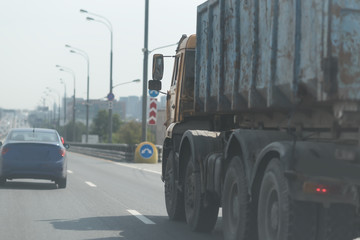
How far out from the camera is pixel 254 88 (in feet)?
27.1

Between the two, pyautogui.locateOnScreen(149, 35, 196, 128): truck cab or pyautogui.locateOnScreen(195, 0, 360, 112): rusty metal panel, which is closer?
pyautogui.locateOnScreen(195, 0, 360, 112): rusty metal panel

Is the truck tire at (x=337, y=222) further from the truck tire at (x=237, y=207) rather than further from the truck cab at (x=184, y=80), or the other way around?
the truck cab at (x=184, y=80)

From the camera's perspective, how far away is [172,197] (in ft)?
38.7

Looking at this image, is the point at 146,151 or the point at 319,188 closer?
the point at 319,188

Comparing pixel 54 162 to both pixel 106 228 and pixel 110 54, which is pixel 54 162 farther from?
pixel 110 54

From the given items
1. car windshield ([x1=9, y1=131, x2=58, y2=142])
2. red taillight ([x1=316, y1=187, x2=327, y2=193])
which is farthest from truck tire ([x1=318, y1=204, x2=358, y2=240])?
car windshield ([x1=9, y1=131, x2=58, y2=142])

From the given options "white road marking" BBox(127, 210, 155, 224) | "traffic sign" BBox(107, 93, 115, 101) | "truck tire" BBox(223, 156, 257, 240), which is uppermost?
"traffic sign" BBox(107, 93, 115, 101)

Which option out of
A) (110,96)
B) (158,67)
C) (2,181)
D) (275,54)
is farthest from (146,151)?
(275,54)

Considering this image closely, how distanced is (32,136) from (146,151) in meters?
17.4

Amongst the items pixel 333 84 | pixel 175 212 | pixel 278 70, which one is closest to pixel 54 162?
pixel 175 212

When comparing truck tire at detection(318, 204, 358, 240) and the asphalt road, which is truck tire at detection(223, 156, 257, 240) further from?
truck tire at detection(318, 204, 358, 240)

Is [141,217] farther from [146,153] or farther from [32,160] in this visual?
[146,153]

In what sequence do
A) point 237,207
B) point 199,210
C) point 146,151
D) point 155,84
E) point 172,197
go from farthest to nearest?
point 146,151 → point 155,84 → point 172,197 → point 199,210 → point 237,207

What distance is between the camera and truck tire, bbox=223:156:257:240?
812 centimetres
